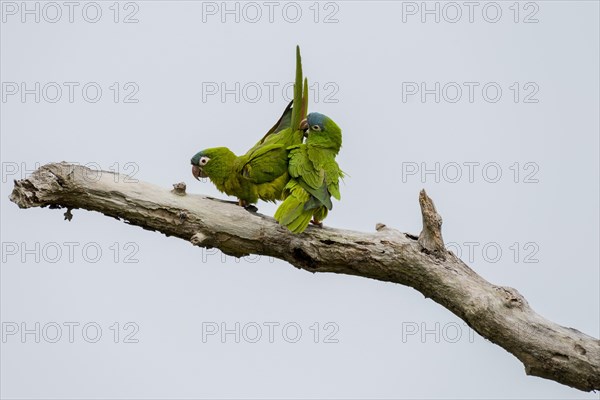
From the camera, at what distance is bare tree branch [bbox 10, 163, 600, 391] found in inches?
228

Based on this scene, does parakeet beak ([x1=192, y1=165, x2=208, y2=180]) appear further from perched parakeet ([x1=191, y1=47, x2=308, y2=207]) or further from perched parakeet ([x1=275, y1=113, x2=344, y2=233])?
perched parakeet ([x1=275, y1=113, x2=344, y2=233])

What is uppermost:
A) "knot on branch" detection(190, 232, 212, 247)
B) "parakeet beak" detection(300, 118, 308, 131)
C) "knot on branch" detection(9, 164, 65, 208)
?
"parakeet beak" detection(300, 118, 308, 131)

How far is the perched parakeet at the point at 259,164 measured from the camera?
6.28 m

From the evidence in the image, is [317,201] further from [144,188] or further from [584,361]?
[584,361]

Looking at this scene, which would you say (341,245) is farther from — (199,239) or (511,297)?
(511,297)

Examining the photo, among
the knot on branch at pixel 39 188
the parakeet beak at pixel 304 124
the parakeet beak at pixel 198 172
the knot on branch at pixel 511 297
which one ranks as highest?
the parakeet beak at pixel 304 124

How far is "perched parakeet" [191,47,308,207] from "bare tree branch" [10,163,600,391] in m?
0.23

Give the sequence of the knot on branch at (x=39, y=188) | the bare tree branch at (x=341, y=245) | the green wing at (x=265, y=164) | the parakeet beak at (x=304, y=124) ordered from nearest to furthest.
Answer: the bare tree branch at (x=341, y=245) → the knot on branch at (x=39, y=188) → the green wing at (x=265, y=164) → the parakeet beak at (x=304, y=124)

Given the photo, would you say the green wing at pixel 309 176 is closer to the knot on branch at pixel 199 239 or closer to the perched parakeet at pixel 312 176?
the perched parakeet at pixel 312 176

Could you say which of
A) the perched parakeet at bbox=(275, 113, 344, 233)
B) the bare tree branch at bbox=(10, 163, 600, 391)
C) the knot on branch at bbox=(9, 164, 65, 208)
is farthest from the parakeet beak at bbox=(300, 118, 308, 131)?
the knot on branch at bbox=(9, 164, 65, 208)

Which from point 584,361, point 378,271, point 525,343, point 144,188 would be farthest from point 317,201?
point 584,361

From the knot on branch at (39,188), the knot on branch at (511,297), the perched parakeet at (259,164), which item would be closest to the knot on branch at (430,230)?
the knot on branch at (511,297)

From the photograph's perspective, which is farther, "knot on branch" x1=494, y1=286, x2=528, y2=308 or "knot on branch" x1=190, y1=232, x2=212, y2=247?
"knot on branch" x1=190, y1=232, x2=212, y2=247

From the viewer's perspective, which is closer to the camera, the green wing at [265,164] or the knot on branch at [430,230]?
the knot on branch at [430,230]
